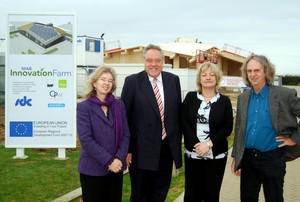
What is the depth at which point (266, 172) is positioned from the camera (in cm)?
397

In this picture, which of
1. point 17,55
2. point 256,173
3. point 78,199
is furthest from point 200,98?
point 17,55

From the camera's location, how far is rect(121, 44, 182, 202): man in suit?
4.43m

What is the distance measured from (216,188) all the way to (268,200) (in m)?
0.60

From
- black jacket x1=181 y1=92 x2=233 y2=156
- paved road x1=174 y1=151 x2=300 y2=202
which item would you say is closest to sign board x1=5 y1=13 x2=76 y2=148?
paved road x1=174 y1=151 x2=300 y2=202

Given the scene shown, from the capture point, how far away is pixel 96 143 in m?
3.82

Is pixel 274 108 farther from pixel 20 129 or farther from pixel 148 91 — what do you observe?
pixel 20 129

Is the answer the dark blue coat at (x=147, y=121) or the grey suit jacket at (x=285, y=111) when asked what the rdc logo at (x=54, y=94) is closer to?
the dark blue coat at (x=147, y=121)

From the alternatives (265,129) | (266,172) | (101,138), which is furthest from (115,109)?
(266,172)

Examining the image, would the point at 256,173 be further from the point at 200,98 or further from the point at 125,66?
the point at 125,66

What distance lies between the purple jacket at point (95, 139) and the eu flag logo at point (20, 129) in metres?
4.50

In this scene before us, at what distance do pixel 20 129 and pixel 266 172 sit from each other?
557cm

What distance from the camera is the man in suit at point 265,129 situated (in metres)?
3.93

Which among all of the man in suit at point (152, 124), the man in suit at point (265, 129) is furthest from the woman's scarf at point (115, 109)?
the man in suit at point (265, 129)

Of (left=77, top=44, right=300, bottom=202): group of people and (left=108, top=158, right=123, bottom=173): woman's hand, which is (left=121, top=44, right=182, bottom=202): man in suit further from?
(left=108, top=158, right=123, bottom=173): woman's hand
